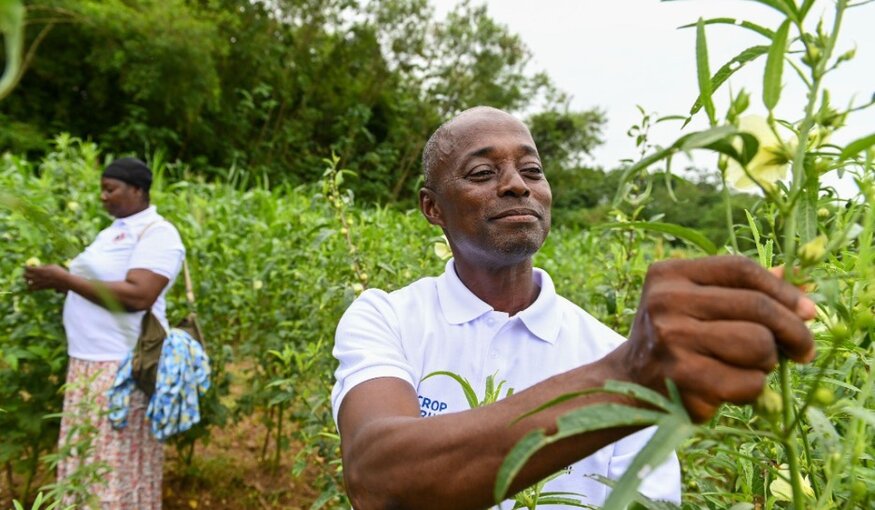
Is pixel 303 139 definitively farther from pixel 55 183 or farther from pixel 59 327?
pixel 59 327

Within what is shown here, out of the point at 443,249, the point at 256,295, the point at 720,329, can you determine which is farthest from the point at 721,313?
the point at 256,295

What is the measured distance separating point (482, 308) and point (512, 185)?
264 millimetres

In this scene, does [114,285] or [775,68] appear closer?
[775,68]

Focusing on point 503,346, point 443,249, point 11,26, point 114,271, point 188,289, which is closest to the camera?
point 11,26

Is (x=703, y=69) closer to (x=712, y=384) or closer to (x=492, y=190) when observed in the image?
(x=712, y=384)

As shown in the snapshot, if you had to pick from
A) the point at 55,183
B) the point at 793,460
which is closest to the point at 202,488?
the point at 55,183

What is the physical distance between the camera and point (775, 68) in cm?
52

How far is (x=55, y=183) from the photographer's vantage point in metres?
4.18

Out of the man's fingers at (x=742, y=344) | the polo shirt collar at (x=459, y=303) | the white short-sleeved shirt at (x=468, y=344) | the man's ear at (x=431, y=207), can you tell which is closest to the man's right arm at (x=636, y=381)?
the man's fingers at (x=742, y=344)

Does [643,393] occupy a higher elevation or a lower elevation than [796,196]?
lower

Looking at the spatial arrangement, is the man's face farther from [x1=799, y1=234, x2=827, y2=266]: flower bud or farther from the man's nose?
[x1=799, y1=234, x2=827, y2=266]: flower bud

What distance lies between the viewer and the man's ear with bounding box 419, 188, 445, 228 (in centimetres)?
164

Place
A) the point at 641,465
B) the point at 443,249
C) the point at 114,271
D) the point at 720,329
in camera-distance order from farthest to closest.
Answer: the point at 114,271 → the point at 443,249 → the point at 720,329 → the point at 641,465

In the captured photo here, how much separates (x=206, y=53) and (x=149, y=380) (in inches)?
375
